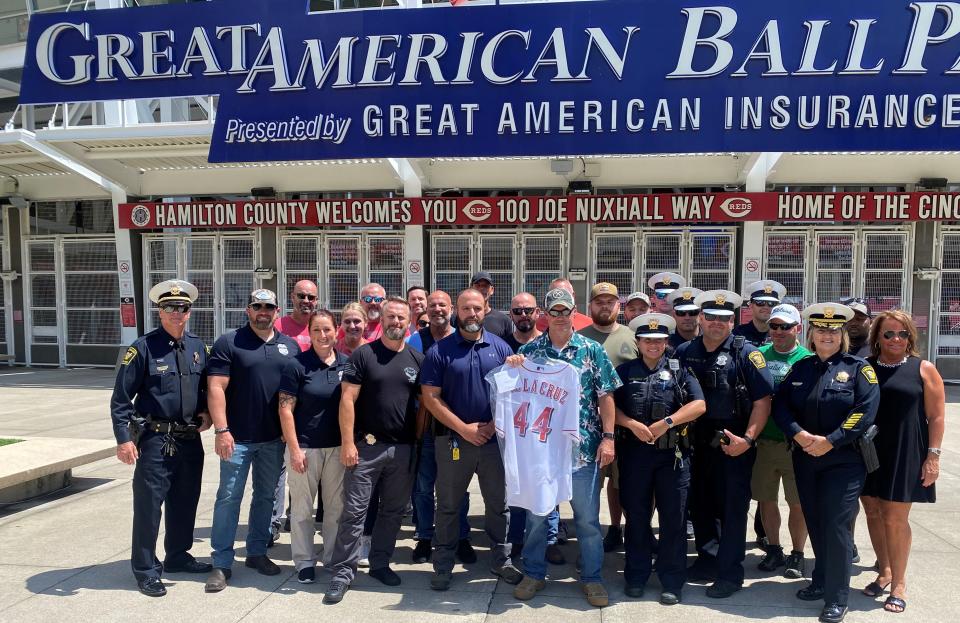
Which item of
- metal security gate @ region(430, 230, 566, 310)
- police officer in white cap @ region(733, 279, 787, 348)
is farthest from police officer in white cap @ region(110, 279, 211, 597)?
metal security gate @ region(430, 230, 566, 310)

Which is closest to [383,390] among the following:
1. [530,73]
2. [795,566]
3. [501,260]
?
[795,566]

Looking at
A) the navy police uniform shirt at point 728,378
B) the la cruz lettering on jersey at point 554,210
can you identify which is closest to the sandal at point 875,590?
the navy police uniform shirt at point 728,378

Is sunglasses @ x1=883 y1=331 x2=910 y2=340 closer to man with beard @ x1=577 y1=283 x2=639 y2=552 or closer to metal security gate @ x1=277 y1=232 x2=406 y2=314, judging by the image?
man with beard @ x1=577 y1=283 x2=639 y2=552

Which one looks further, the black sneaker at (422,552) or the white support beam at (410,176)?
the white support beam at (410,176)

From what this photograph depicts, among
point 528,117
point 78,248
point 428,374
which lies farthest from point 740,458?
point 78,248

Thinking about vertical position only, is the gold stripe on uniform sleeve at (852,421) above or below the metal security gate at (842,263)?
below

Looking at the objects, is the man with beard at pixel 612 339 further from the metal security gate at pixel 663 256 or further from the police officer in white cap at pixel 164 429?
the metal security gate at pixel 663 256

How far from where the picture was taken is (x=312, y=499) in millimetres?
4176

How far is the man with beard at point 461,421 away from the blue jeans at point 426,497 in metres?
0.36

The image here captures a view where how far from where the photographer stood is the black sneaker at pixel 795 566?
4172 millimetres

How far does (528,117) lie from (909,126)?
5.32 meters

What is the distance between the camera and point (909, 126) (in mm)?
8852

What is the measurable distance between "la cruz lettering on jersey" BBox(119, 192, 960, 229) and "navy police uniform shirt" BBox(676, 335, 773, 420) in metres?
7.61

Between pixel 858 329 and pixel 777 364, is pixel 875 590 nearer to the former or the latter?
pixel 777 364
